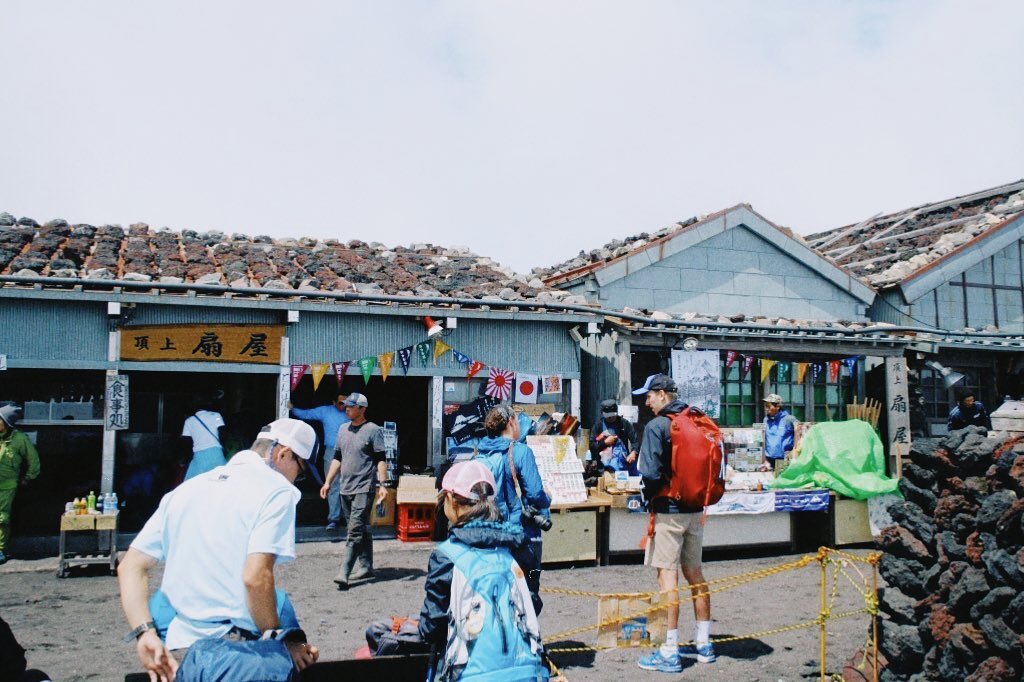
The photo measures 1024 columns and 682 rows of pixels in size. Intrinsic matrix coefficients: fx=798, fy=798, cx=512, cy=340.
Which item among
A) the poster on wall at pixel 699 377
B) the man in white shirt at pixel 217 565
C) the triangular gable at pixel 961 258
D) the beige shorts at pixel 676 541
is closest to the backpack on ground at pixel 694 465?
the beige shorts at pixel 676 541

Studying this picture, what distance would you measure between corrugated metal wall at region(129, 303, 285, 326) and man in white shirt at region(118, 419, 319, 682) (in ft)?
25.7

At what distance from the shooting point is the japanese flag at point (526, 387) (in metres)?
12.0

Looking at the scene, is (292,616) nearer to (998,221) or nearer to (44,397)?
(44,397)

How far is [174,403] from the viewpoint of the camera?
49.2ft

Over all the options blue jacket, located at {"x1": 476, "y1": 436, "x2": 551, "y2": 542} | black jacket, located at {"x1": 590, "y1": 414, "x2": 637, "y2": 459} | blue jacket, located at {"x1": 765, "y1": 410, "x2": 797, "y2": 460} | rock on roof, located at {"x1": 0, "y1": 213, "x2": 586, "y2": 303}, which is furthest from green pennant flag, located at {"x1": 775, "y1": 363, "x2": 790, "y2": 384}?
blue jacket, located at {"x1": 476, "y1": 436, "x2": 551, "y2": 542}

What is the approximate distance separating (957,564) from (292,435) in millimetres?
4789

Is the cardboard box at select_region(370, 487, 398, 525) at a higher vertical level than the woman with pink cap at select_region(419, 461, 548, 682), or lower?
lower

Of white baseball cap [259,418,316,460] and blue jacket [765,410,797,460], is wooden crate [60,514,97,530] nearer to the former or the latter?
white baseball cap [259,418,316,460]

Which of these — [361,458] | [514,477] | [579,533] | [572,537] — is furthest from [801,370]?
[514,477]

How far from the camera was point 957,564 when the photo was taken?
566 centimetres

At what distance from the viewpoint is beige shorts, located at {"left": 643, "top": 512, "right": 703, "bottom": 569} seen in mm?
6520

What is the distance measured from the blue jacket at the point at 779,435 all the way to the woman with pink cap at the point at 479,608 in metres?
9.88

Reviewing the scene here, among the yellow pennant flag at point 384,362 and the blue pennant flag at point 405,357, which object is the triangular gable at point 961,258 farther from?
the yellow pennant flag at point 384,362

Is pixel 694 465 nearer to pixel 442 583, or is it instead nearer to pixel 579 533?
pixel 442 583
